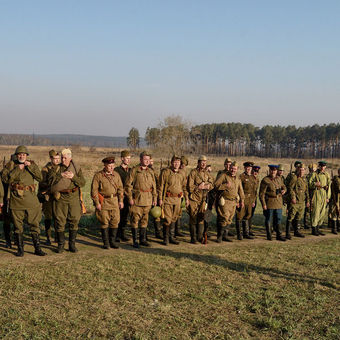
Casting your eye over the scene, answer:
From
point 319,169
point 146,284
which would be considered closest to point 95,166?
point 319,169

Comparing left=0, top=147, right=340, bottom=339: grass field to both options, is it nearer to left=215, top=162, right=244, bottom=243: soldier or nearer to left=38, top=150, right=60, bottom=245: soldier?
left=38, top=150, right=60, bottom=245: soldier

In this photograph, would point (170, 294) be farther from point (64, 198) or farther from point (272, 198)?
point (272, 198)

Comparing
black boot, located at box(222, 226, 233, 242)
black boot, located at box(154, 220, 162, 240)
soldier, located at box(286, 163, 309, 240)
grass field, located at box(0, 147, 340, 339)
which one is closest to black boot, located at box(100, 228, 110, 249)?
grass field, located at box(0, 147, 340, 339)

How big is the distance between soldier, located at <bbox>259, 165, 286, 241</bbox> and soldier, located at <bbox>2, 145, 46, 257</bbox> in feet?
19.3

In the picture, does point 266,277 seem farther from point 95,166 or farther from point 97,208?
point 95,166

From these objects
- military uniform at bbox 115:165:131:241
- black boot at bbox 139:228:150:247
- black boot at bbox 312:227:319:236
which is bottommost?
black boot at bbox 312:227:319:236

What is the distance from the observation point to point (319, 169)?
11.0 metres

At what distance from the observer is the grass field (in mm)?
4473

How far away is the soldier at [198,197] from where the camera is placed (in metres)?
9.16

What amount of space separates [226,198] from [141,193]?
230cm

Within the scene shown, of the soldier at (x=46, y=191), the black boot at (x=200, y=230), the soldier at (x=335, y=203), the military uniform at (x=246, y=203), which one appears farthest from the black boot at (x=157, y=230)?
the soldier at (x=335, y=203)

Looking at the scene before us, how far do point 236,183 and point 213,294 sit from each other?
429cm

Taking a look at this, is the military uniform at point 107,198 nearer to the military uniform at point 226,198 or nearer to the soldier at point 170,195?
the soldier at point 170,195

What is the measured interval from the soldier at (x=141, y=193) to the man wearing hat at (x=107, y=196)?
0.35 meters
